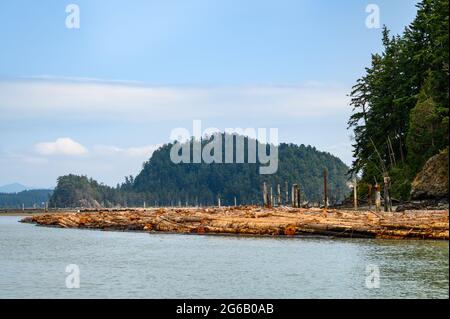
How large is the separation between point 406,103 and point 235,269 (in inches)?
1853

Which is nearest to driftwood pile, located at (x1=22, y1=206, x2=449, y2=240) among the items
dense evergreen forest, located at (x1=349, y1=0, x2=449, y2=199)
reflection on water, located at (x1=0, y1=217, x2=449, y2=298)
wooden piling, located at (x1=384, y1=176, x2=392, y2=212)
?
reflection on water, located at (x1=0, y1=217, x2=449, y2=298)

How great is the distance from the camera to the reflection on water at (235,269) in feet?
91.1

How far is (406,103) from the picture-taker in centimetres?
7662

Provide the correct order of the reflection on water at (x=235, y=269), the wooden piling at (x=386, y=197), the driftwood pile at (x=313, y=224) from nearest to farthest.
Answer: the reflection on water at (x=235, y=269)
the driftwood pile at (x=313, y=224)
the wooden piling at (x=386, y=197)

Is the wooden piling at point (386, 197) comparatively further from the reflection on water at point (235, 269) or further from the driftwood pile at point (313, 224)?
the reflection on water at point (235, 269)

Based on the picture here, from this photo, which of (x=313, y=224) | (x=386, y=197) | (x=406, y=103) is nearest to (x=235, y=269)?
(x=313, y=224)

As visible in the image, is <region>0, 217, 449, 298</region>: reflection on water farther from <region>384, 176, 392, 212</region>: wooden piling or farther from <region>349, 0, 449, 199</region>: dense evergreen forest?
<region>349, 0, 449, 199</region>: dense evergreen forest

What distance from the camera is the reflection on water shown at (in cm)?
2777

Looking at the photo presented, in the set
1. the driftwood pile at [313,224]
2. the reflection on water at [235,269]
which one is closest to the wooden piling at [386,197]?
the driftwood pile at [313,224]

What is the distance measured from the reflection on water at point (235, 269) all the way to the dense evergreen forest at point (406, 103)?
20937 mm

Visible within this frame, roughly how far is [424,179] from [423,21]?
19.1 m

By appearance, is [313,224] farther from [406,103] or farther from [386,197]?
[406,103]
